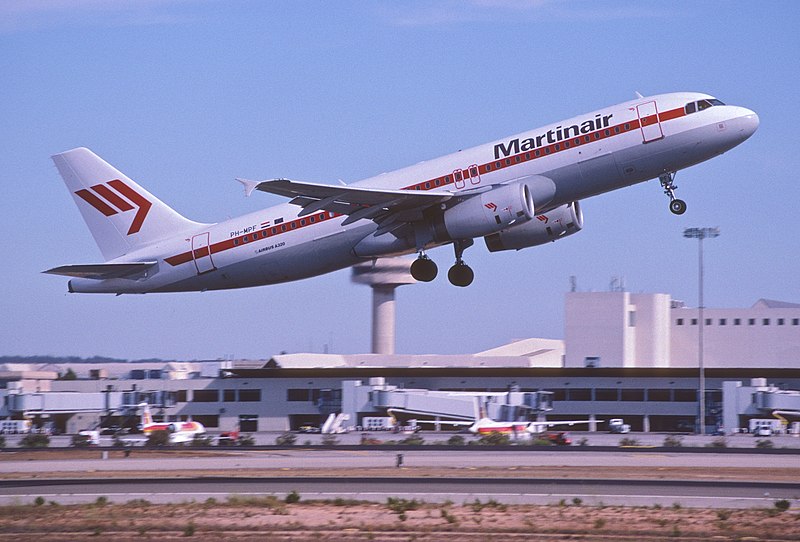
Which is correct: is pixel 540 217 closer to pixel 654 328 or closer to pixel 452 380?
pixel 452 380

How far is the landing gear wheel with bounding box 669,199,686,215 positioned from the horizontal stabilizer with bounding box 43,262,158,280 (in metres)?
20.6

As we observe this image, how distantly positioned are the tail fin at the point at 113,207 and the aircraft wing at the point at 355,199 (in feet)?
28.4

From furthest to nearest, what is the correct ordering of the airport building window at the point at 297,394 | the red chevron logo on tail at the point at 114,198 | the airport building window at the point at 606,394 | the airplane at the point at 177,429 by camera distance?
1. the airport building window at the point at 297,394
2. the airport building window at the point at 606,394
3. the airplane at the point at 177,429
4. the red chevron logo on tail at the point at 114,198

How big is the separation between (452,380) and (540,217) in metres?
54.1

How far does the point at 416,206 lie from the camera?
39.8 m

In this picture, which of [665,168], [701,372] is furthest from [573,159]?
[701,372]

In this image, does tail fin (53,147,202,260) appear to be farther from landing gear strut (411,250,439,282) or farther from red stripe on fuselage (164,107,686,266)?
landing gear strut (411,250,439,282)

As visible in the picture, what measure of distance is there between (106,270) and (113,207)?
12.8 feet

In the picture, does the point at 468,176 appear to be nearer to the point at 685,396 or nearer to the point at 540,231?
the point at 540,231

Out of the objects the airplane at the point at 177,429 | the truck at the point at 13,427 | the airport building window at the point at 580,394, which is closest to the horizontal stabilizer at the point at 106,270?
the airplane at the point at 177,429

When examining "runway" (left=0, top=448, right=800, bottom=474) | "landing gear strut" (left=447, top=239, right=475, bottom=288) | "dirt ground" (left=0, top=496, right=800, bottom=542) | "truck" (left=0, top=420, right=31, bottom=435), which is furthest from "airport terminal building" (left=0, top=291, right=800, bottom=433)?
"dirt ground" (left=0, top=496, right=800, bottom=542)

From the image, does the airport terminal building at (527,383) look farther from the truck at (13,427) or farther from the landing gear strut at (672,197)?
the landing gear strut at (672,197)

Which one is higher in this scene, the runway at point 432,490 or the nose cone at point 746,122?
the nose cone at point 746,122

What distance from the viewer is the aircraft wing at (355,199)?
36.7 meters
